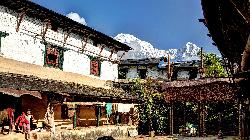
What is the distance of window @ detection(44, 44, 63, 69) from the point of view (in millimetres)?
26000

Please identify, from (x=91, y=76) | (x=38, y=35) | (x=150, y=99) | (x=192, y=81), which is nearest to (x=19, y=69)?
(x=38, y=35)

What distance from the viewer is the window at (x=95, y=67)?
31.4 m

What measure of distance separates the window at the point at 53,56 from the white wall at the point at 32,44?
1.27ft

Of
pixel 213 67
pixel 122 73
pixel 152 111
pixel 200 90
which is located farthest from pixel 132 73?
pixel 200 90

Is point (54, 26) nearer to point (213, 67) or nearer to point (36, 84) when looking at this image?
point (36, 84)

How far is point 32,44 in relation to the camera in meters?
24.6

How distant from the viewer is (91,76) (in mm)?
31422

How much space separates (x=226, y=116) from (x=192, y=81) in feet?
38.5

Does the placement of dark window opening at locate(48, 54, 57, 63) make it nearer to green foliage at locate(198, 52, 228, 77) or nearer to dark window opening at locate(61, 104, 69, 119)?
dark window opening at locate(61, 104, 69, 119)

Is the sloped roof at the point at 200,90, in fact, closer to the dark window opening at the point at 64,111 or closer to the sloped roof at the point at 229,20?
the dark window opening at the point at 64,111

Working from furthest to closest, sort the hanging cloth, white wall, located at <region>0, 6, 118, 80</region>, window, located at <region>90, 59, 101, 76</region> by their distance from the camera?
the hanging cloth, window, located at <region>90, 59, 101, 76</region>, white wall, located at <region>0, 6, 118, 80</region>

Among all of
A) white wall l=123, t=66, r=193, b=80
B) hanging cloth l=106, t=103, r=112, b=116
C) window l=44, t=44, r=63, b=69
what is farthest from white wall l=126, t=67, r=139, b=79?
window l=44, t=44, r=63, b=69

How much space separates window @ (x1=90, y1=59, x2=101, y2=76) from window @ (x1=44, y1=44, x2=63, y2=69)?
174 inches

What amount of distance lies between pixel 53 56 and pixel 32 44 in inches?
102
